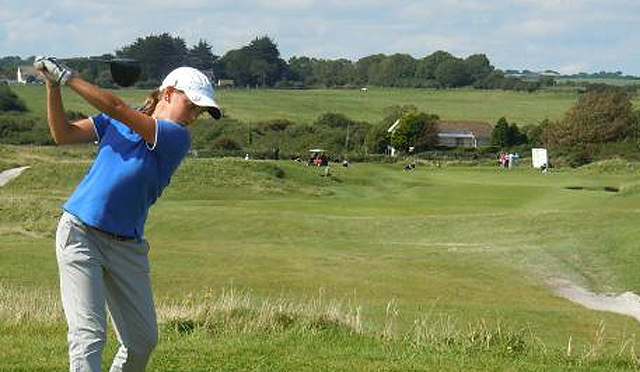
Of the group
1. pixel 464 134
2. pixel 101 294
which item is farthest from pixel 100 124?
pixel 464 134

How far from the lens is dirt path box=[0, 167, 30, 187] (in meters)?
56.6

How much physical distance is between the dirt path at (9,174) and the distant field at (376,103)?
6030 cm

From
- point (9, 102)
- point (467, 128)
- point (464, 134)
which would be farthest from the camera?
point (467, 128)

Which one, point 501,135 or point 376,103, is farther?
point 376,103

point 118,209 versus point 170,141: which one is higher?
point 170,141

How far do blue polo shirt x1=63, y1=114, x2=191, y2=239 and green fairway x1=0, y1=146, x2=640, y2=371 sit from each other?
2.02m

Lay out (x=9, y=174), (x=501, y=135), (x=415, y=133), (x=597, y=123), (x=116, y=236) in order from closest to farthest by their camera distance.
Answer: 1. (x=116, y=236)
2. (x=9, y=174)
3. (x=597, y=123)
4. (x=415, y=133)
5. (x=501, y=135)

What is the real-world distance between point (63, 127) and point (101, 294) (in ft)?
3.50

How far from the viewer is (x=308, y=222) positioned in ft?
113

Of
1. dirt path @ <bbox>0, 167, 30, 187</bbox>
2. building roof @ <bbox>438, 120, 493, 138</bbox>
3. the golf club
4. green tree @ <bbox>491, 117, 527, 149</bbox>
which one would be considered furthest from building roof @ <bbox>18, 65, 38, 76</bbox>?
building roof @ <bbox>438, 120, 493, 138</bbox>

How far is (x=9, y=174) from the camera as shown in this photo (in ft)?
194

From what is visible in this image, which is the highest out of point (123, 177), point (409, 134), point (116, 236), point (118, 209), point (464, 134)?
point (123, 177)

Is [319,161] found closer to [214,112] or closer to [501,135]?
[501,135]

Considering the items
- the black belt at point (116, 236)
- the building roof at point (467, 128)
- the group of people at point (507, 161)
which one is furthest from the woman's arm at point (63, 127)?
the building roof at point (467, 128)
